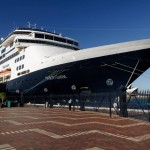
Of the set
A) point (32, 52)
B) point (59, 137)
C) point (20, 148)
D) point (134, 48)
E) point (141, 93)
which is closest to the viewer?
point (20, 148)

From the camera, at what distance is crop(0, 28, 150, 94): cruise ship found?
24672 mm

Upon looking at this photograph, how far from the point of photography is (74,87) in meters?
26.2

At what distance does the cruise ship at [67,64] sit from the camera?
971 inches

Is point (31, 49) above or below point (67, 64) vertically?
above

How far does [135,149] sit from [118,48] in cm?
1725

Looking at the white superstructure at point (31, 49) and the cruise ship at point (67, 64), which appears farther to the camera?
the white superstructure at point (31, 49)

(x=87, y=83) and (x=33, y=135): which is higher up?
(x=87, y=83)

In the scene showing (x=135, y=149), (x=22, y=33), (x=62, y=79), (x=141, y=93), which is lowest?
(x=135, y=149)

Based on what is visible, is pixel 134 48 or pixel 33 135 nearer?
pixel 33 135

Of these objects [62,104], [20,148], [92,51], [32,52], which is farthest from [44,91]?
[20,148]

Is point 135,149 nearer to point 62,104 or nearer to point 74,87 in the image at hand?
point 74,87

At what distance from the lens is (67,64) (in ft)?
91.4

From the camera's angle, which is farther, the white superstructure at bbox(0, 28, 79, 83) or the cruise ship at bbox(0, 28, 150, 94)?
Result: the white superstructure at bbox(0, 28, 79, 83)

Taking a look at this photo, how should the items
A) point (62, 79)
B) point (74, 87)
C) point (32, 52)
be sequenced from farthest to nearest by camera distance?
point (32, 52), point (62, 79), point (74, 87)
